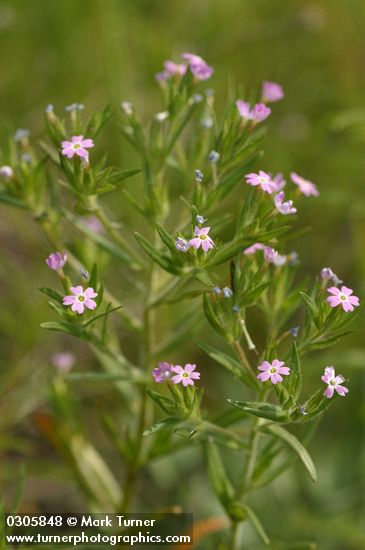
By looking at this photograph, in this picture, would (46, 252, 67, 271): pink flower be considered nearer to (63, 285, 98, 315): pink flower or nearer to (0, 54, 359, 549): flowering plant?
(0, 54, 359, 549): flowering plant

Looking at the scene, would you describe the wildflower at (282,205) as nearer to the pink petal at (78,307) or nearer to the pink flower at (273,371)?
the pink flower at (273,371)

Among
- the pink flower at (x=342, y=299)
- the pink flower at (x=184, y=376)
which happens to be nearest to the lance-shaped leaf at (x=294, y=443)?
the pink flower at (x=184, y=376)

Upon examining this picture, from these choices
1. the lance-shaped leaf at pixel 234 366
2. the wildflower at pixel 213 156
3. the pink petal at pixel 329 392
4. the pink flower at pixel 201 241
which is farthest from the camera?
the wildflower at pixel 213 156

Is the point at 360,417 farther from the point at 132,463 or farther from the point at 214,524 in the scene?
the point at 132,463

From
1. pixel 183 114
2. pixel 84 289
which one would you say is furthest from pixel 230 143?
pixel 84 289

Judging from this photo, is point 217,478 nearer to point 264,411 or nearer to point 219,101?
point 264,411
